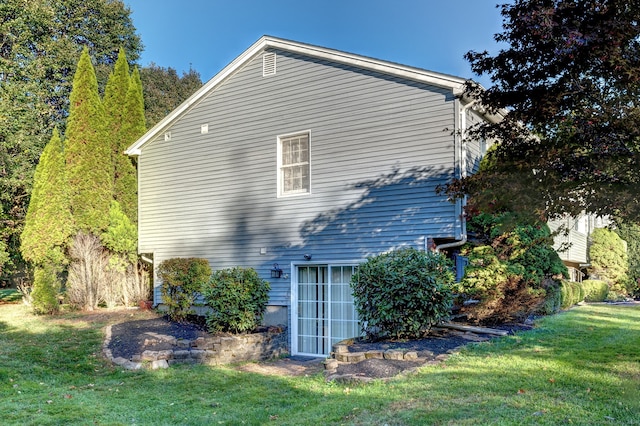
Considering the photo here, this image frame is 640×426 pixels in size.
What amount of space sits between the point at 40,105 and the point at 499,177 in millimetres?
16691

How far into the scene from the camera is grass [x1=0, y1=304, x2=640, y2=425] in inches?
187

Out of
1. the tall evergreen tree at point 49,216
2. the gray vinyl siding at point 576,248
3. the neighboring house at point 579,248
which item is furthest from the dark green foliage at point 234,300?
the neighboring house at point 579,248

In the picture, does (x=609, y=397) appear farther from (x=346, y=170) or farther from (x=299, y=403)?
(x=346, y=170)

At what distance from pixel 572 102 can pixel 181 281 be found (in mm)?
9066

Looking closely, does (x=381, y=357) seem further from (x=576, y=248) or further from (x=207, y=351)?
(x=576, y=248)

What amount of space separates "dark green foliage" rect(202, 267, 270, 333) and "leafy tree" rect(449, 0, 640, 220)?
5.85 m

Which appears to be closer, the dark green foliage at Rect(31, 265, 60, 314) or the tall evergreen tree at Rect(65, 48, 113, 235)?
the dark green foliage at Rect(31, 265, 60, 314)

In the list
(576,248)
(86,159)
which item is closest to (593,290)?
(576,248)

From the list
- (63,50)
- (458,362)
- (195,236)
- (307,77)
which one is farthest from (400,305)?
(63,50)

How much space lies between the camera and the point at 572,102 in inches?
229

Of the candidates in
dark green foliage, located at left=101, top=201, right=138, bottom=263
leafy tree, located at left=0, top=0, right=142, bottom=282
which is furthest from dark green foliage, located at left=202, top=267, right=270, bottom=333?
leafy tree, located at left=0, top=0, right=142, bottom=282

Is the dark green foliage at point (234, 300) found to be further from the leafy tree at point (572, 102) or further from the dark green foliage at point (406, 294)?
the leafy tree at point (572, 102)

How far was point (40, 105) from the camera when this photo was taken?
17609 millimetres

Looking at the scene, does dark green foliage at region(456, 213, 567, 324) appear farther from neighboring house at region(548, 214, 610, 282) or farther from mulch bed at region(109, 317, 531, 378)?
neighboring house at region(548, 214, 610, 282)
